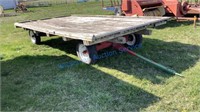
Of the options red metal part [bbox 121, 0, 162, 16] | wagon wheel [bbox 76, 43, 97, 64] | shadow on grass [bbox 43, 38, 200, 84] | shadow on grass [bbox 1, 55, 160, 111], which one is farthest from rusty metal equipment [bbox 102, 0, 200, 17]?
shadow on grass [bbox 1, 55, 160, 111]

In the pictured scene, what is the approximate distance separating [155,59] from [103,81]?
1.66 meters

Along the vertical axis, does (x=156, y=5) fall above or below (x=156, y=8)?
above

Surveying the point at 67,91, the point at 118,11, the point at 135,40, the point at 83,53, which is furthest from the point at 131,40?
the point at 118,11

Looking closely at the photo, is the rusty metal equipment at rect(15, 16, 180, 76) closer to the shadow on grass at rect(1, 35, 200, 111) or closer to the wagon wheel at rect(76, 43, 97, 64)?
the wagon wheel at rect(76, 43, 97, 64)

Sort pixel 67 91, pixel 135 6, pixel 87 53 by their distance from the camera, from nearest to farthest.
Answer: pixel 67 91, pixel 87 53, pixel 135 6

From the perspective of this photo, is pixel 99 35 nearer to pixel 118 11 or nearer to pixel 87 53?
pixel 87 53

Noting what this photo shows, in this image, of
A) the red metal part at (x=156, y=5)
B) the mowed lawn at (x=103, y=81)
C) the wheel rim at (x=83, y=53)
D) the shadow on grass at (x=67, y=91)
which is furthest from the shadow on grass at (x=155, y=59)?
the red metal part at (x=156, y=5)

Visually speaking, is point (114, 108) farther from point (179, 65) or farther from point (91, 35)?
point (179, 65)

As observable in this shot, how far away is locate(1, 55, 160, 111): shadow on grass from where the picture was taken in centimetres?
403

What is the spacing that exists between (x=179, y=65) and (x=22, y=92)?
127 inches

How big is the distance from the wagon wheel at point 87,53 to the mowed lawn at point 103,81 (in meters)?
0.15

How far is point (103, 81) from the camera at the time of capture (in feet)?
16.0

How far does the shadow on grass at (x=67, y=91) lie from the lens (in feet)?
13.2

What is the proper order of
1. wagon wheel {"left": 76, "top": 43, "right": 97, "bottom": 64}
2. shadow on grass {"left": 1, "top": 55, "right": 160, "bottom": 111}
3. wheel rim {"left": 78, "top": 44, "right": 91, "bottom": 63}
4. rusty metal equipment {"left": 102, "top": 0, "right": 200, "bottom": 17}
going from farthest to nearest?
rusty metal equipment {"left": 102, "top": 0, "right": 200, "bottom": 17}
wheel rim {"left": 78, "top": 44, "right": 91, "bottom": 63}
wagon wheel {"left": 76, "top": 43, "right": 97, "bottom": 64}
shadow on grass {"left": 1, "top": 55, "right": 160, "bottom": 111}
